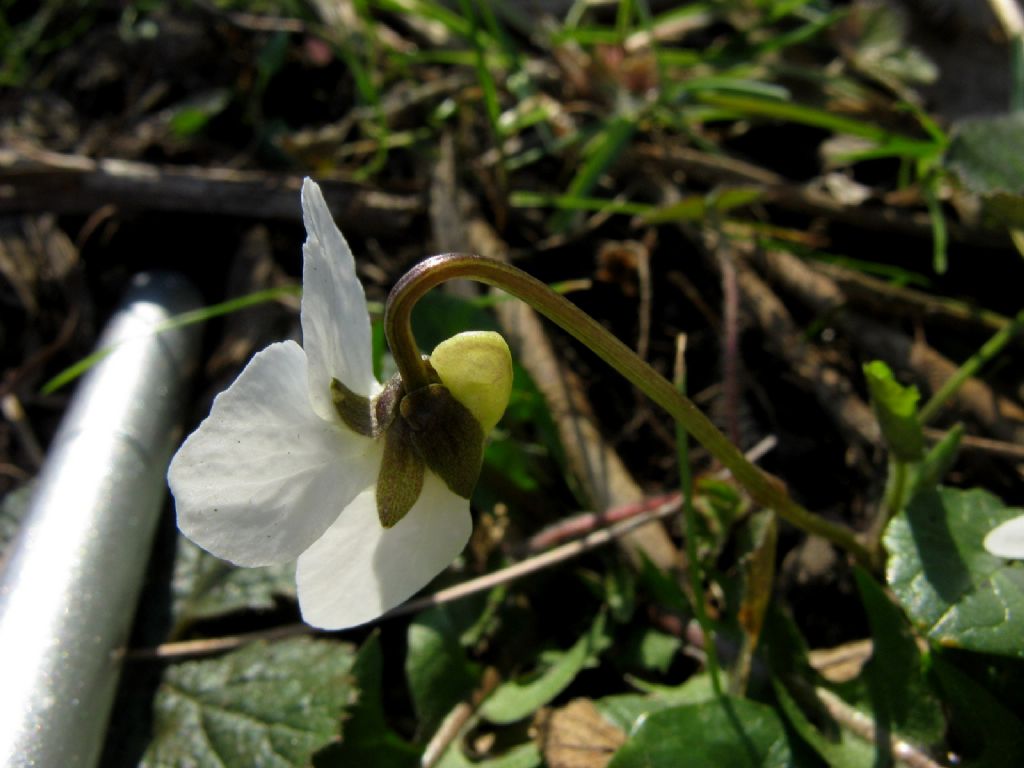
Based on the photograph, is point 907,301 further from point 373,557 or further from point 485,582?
point 373,557

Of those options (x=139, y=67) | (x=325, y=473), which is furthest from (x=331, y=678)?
(x=139, y=67)

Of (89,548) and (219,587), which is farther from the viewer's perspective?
(219,587)

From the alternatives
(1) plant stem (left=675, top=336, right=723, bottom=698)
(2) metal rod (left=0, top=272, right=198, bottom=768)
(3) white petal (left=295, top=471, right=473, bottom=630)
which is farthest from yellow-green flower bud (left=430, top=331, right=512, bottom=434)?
(2) metal rod (left=0, top=272, right=198, bottom=768)

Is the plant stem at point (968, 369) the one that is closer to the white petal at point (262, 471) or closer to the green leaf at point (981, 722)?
the green leaf at point (981, 722)

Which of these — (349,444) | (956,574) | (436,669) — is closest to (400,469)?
(349,444)

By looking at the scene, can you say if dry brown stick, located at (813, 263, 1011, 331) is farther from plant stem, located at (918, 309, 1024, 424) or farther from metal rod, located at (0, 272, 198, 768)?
metal rod, located at (0, 272, 198, 768)

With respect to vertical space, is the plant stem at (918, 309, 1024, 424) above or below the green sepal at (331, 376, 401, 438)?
below
